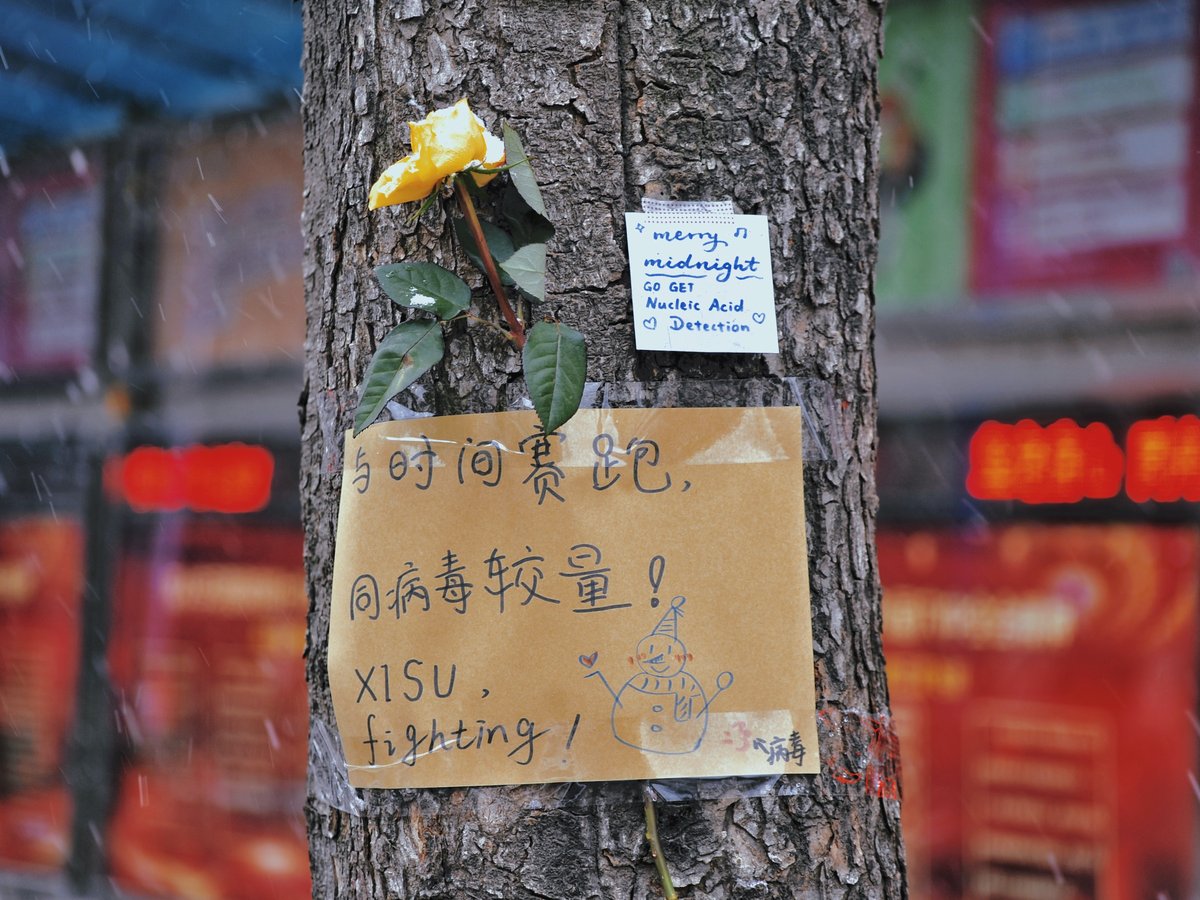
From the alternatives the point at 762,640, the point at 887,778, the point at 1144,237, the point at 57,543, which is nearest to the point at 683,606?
the point at 762,640

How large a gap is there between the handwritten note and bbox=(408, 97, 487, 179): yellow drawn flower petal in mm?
186

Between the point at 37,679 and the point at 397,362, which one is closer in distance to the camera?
the point at 397,362

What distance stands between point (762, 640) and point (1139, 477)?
325cm

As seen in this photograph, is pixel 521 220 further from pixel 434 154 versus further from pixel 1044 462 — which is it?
pixel 1044 462

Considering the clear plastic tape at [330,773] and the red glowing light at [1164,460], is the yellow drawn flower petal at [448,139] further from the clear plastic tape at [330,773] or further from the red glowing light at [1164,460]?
the red glowing light at [1164,460]

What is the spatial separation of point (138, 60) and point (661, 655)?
5.54 metres

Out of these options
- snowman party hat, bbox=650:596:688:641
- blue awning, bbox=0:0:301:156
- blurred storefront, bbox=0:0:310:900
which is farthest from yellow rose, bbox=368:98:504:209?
blurred storefront, bbox=0:0:310:900

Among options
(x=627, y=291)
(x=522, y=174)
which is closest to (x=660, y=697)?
(x=627, y=291)

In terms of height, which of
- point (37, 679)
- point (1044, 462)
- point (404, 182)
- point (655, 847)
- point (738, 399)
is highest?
point (404, 182)

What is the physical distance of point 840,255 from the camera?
1.32 metres

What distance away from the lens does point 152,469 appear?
639 cm

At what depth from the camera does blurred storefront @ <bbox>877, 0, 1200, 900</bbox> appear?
4.05 m

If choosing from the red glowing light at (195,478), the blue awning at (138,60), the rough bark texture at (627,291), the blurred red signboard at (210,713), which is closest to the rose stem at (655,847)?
the rough bark texture at (627,291)

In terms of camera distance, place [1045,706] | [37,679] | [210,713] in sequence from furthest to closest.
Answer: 1. [37,679]
2. [210,713]
3. [1045,706]
